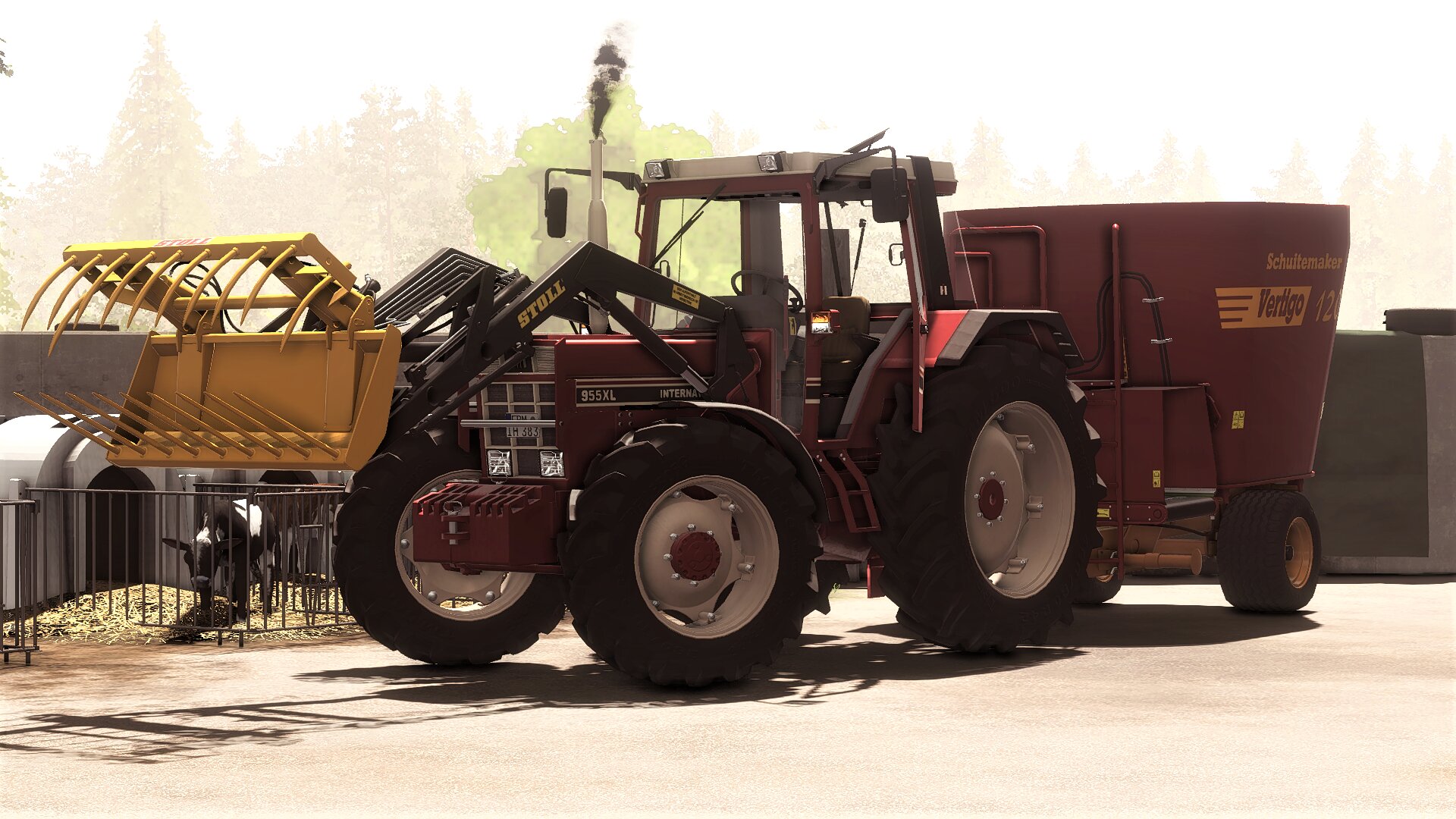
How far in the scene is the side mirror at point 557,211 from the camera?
11.4 meters

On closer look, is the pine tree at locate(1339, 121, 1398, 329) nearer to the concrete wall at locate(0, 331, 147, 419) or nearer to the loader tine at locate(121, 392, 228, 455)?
the concrete wall at locate(0, 331, 147, 419)

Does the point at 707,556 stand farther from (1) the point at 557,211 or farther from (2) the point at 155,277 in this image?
(2) the point at 155,277

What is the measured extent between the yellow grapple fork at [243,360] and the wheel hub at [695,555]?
175cm

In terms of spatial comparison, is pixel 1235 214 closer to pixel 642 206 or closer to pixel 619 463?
pixel 642 206

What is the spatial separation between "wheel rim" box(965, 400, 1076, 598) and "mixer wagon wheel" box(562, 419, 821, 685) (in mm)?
1951

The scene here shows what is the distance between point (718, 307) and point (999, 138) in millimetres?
137428

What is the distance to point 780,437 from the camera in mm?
10586

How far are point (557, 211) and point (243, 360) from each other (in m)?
2.22

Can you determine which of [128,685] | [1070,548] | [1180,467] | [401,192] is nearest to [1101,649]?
[1070,548]

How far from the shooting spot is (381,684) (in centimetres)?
1098

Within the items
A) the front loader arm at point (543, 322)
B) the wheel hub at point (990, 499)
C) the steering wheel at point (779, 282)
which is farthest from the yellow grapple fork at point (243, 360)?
the wheel hub at point (990, 499)

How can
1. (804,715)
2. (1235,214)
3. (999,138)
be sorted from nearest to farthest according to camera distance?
(804,715) < (1235,214) < (999,138)

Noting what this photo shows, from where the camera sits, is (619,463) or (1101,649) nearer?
(619,463)

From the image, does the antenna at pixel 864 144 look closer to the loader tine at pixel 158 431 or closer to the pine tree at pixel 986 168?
the loader tine at pixel 158 431
